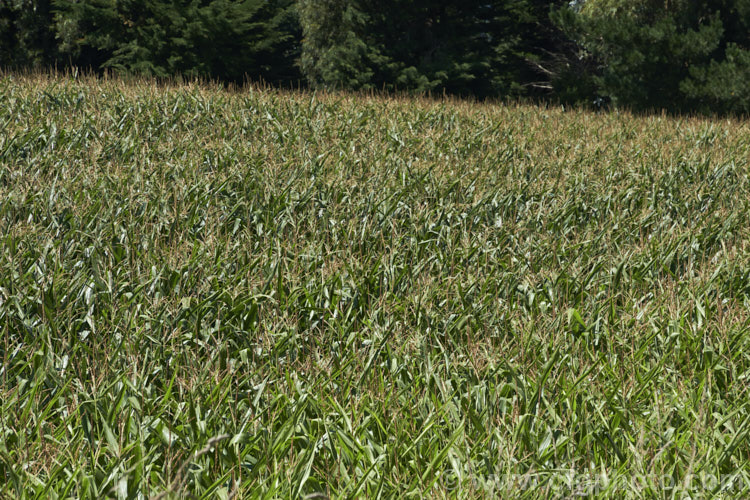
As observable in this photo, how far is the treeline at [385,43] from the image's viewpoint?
20.8 m

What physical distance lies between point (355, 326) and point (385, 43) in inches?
934

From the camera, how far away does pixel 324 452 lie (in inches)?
106

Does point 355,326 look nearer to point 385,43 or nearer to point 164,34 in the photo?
point 164,34

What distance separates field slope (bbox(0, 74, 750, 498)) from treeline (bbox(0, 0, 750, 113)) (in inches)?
560

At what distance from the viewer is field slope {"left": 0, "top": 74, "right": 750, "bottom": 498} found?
2584 millimetres

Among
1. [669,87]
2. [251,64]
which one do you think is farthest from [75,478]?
[251,64]

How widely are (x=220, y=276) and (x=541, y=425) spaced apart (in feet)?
7.67

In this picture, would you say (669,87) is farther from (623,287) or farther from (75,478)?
(75,478)

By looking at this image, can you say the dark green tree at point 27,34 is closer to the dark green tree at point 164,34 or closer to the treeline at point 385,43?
the treeline at point 385,43

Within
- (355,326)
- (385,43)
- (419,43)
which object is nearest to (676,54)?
(419,43)

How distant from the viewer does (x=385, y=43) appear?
26.3 m

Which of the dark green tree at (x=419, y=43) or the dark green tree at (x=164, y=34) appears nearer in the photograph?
the dark green tree at (x=164, y=34)

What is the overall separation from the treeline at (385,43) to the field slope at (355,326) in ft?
46.7


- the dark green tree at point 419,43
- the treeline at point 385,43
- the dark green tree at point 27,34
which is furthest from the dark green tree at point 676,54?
the dark green tree at point 27,34
